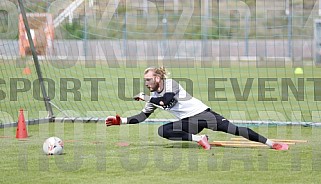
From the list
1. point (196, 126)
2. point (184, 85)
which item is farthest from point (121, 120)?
point (184, 85)

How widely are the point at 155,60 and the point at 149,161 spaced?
21.9m

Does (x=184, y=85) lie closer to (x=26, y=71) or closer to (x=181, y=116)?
(x=26, y=71)

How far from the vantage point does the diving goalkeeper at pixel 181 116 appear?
1077 centimetres

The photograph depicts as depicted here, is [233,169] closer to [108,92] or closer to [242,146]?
[242,146]

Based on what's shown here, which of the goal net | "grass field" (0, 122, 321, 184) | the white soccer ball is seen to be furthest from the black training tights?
the goal net

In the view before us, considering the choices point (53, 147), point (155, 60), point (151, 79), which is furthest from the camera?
point (155, 60)

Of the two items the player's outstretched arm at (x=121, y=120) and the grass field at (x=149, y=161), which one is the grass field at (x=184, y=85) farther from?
the player's outstretched arm at (x=121, y=120)

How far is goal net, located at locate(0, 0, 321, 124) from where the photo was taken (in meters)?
16.8

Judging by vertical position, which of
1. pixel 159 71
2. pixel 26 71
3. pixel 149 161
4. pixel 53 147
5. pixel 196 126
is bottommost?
pixel 149 161

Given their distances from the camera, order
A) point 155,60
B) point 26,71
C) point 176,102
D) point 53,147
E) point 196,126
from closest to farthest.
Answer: point 53,147 < point 176,102 < point 196,126 < point 26,71 < point 155,60

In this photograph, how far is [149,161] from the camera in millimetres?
9828

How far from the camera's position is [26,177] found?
8.82 meters

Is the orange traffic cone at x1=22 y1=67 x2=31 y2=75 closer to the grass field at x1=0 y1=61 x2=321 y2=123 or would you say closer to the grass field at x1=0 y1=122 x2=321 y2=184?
the grass field at x1=0 y1=61 x2=321 y2=123

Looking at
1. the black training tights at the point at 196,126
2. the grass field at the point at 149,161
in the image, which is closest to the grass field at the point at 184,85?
the grass field at the point at 149,161
